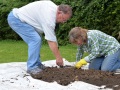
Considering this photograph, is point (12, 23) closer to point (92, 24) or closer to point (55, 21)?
point (55, 21)

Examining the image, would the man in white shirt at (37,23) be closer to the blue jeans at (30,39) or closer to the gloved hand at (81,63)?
the blue jeans at (30,39)

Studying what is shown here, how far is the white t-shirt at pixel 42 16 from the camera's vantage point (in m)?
5.83

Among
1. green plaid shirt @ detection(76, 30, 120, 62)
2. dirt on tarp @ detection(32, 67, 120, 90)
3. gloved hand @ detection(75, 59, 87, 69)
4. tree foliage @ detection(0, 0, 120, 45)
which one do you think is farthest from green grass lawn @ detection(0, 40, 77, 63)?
dirt on tarp @ detection(32, 67, 120, 90)

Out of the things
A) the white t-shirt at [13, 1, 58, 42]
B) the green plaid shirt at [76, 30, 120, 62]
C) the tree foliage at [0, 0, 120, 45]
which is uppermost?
the white t-shirt at [13, 1, 58, 42]

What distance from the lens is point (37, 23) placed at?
6.13 meters

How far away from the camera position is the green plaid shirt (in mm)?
6098

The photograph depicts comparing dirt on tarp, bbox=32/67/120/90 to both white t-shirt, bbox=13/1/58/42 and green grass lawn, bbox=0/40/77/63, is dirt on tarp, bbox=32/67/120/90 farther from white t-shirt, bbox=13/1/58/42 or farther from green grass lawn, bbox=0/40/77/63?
green grass lawn, bbox=0/40/77/63

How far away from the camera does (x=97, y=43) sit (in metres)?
6.12

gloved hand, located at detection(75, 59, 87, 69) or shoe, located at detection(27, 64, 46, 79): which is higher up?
gloved hand, located at detection(75, 59, 87, 69)

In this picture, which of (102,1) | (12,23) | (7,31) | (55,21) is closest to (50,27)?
(55,21)

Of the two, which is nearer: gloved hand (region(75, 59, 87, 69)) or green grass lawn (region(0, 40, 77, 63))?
gloved hand (region(75, 59, 87, 69))

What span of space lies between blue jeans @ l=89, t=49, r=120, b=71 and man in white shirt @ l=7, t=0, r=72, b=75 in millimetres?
698

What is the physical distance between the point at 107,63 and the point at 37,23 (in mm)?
1267

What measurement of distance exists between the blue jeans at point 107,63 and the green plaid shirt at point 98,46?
0.26 ft
